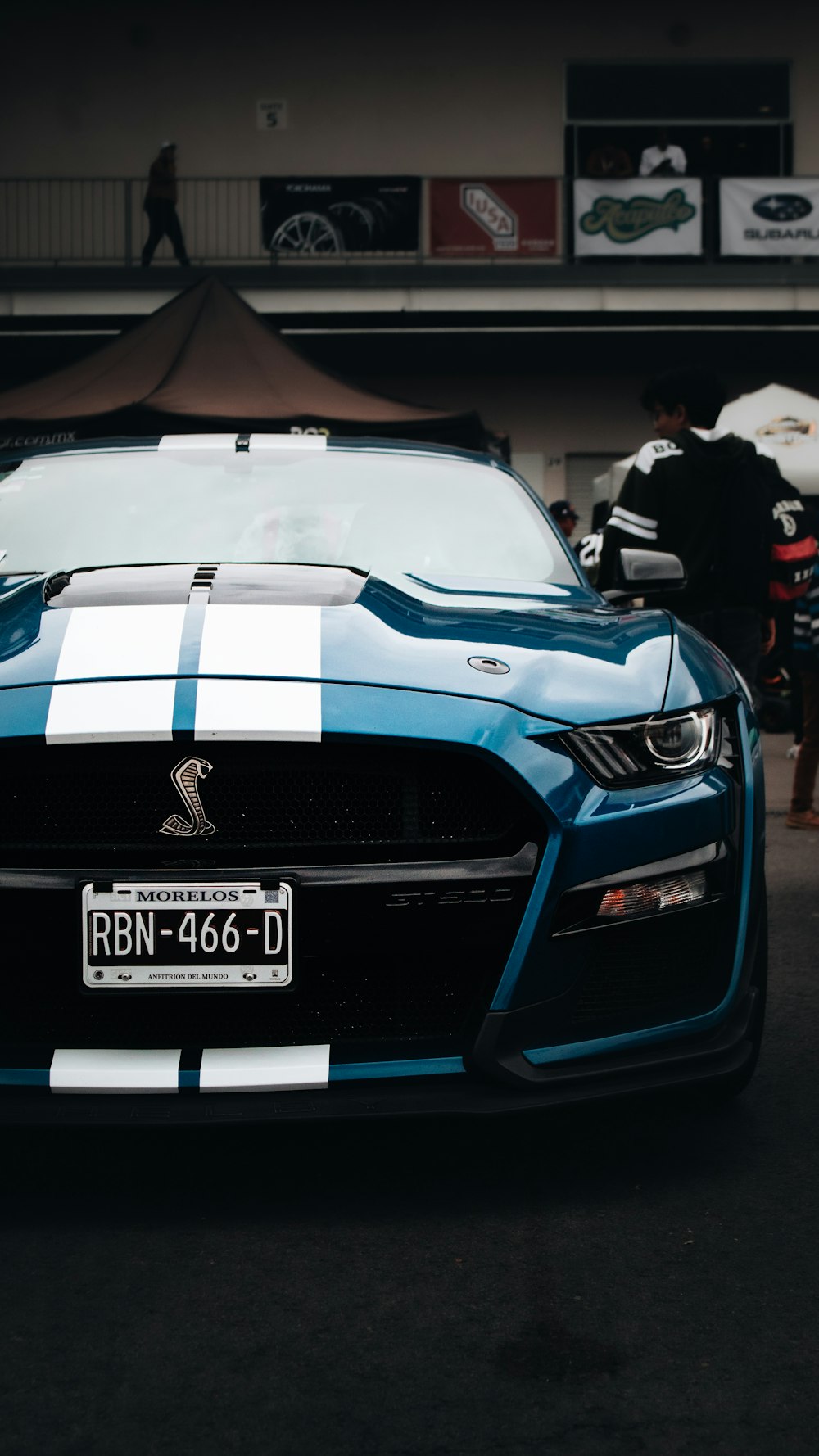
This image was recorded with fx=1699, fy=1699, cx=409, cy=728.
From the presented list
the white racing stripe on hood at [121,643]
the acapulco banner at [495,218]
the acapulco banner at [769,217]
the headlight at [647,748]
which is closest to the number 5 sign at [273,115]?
the acapulco banner at [495,218]

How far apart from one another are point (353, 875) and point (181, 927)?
0.87ft

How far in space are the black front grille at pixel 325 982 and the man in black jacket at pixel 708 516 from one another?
115 inches

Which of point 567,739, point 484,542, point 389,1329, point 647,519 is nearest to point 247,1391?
point 389,1329

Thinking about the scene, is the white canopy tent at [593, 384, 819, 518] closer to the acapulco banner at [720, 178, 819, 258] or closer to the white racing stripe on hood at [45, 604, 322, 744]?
the acapulco banner at [720, 178, 819, 258]

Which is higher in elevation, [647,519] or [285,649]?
[647,519]

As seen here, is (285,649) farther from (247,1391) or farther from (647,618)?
(247,1391)

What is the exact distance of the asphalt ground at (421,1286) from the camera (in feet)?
6.43

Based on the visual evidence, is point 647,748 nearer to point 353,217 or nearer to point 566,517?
point 566,517

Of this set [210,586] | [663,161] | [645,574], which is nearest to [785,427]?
[663,161]

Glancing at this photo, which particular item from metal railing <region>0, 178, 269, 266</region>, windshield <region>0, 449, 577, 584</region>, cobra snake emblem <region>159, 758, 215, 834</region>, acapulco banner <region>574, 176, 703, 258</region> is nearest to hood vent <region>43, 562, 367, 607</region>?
windshield <region>0, 449, 577, 584</region>

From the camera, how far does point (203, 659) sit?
8.84ft

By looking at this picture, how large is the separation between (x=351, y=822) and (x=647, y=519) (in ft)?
10.2

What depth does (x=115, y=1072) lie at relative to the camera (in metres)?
2.51

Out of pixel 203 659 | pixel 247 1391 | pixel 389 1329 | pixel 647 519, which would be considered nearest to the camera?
pixel 247 1391
